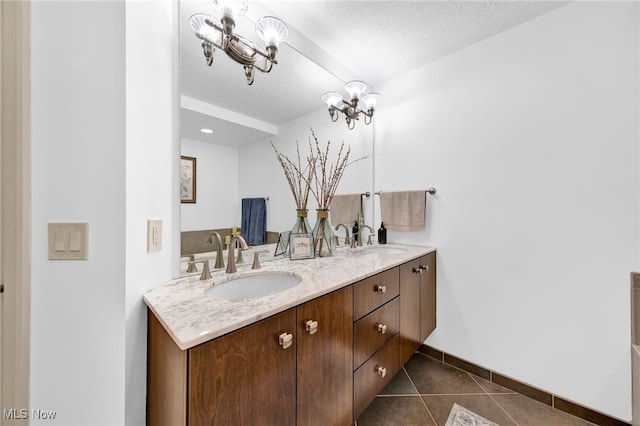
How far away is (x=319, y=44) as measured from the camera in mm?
1719

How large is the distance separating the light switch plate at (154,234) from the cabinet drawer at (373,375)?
98 centimetres

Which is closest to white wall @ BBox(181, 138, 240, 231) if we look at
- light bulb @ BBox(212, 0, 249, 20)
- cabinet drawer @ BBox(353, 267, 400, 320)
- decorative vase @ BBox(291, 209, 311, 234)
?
decorative vase @ BBox(291, 209, 311, 234)

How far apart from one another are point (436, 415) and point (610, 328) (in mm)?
1021

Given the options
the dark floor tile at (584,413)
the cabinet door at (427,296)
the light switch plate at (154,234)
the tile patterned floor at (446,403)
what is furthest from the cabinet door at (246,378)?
the dark floor tile at (584,413)

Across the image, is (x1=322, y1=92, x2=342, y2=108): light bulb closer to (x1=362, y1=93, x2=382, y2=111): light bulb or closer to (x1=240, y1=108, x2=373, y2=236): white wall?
(x1=240, y1=108, x2=373, y2=236): white wall

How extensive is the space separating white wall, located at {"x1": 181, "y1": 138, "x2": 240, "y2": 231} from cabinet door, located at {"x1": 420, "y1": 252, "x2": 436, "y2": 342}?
1.28 metres

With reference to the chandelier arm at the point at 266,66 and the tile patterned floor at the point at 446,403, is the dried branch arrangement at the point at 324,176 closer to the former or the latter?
the chandelier arm at the point at 266,66

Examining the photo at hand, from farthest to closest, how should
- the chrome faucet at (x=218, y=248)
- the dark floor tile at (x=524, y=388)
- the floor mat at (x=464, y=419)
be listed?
the dark floor tile at (x=524, y=388)
the floor mat at (x=464, y=419)
the chrome faucet at (x=218, y=248)

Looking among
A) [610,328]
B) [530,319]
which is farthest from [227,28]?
[610,328]

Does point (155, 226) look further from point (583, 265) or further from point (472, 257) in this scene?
point (583, 265)

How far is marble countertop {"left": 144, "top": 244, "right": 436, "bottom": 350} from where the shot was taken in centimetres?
62

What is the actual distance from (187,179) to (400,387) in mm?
1778

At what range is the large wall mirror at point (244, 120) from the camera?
110 cm

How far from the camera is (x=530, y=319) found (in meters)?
1.48
